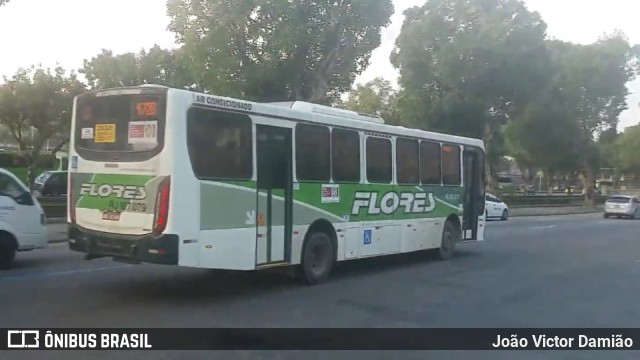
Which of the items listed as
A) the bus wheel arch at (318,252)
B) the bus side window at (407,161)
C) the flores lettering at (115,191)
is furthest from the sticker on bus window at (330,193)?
the flores lettering at (115,191)

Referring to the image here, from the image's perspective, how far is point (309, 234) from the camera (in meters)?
11.8

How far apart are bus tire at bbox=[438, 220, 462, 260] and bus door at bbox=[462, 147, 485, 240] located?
1.14 feet

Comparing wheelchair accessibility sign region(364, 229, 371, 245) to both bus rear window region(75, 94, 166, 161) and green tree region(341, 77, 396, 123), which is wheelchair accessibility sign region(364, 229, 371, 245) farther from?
green tree region(341, 77, 396, 123)

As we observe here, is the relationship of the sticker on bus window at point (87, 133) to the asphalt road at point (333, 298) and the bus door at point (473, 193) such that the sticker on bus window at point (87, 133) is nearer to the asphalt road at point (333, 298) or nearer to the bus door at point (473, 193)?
the asphalt road at point (333, 298)

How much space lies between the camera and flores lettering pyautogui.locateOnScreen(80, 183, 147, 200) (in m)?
9.52

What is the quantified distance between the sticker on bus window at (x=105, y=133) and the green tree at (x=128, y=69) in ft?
86.3

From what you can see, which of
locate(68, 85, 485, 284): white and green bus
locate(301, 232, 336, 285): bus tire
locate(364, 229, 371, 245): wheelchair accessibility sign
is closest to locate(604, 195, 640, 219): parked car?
locate(68, 85, 485, 284): white and green bus

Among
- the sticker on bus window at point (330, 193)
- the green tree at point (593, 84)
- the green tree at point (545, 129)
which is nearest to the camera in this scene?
the sticker on bus window at point (330, 193)

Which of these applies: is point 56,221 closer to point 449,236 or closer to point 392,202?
point 449,236

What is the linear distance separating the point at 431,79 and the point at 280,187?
33331mm

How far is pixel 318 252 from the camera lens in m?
12.1

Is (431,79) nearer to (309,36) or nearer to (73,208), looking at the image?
(309,36)

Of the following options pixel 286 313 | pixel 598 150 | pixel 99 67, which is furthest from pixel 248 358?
pixel 598 150

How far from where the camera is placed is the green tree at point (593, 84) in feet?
171
